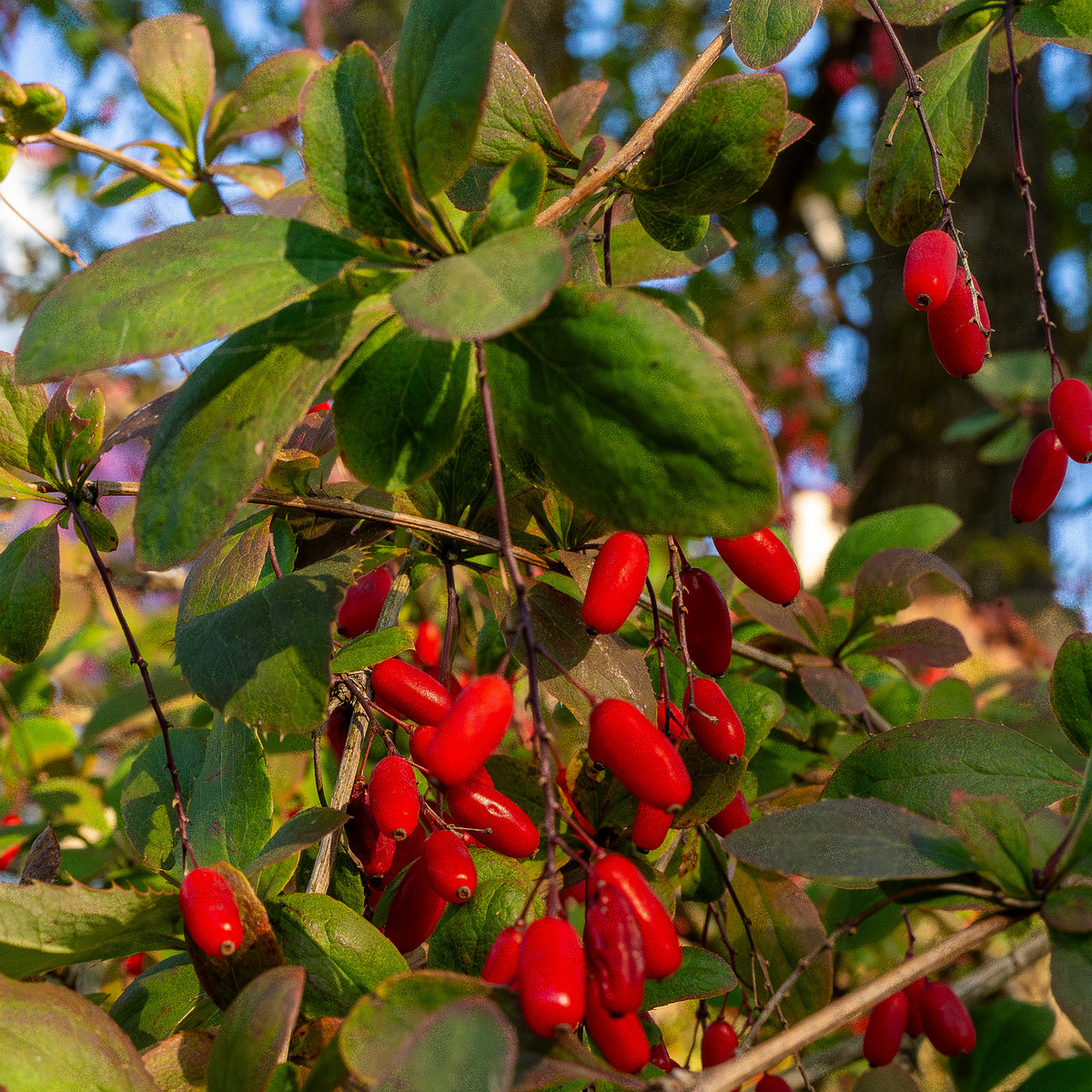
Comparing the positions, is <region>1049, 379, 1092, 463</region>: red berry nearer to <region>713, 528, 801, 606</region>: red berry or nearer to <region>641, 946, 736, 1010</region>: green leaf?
<region>713, 528, 801, 606</region>: red berry

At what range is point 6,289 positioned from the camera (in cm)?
320

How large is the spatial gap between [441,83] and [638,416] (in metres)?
0.18

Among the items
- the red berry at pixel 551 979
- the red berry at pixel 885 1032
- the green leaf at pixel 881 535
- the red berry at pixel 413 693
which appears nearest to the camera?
the red berry at pixel 551 979

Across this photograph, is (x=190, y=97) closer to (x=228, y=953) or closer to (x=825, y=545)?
(x=228, y=953)

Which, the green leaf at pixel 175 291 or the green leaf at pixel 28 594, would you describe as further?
the green leaf at pixel 28 594

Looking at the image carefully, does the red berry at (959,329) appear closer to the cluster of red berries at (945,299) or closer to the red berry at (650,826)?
the cluster of red berries at (945,299)

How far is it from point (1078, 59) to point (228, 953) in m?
7.23

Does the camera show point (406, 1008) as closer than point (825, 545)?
Yes

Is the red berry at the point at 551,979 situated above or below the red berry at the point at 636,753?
below

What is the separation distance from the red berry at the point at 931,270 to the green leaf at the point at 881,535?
583mm

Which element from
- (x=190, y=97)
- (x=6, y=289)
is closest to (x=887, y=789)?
(x=190, y=97)

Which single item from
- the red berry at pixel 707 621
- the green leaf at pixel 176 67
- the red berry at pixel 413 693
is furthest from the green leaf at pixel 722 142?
the green leaf at pixel 176 67

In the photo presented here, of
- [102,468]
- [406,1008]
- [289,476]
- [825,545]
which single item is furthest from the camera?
[825,545]

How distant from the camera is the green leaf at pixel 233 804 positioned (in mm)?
630
